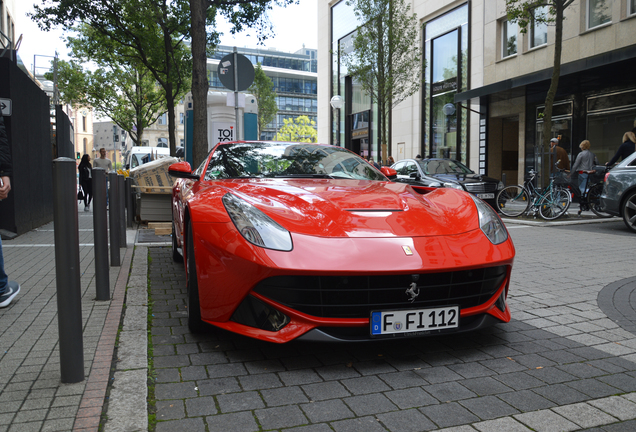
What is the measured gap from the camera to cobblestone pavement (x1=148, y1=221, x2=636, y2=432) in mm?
2322

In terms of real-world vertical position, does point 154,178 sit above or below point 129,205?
above

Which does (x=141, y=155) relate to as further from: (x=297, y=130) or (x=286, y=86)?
(x=286, y=86)

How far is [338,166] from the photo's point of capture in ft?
15.1

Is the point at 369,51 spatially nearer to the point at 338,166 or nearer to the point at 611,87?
the point at 611,87

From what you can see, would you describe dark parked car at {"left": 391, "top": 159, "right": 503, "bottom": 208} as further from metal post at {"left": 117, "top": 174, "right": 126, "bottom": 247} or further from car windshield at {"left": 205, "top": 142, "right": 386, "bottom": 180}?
car windshield at {"left": 205, "top": 142, "right": 386, "bottom": 180}

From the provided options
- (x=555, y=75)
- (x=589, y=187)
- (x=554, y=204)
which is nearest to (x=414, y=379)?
(x=554, y=204)

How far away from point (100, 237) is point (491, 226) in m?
2.99

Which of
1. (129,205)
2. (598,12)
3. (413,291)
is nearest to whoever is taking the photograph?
(413,291)

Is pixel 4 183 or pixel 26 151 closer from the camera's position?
pixel 4 183

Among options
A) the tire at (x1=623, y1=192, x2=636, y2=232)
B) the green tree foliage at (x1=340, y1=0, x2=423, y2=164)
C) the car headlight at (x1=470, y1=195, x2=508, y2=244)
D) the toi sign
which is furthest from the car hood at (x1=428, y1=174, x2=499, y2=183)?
the car headlight at (x1=470, y1=195, x2=508, y2=244)

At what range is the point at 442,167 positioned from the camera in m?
13.8

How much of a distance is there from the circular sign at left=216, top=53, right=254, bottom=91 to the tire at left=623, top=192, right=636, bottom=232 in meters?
6.38

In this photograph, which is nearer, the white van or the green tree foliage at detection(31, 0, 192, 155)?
the green tree foliage at detection(31, 0, 192, 155)

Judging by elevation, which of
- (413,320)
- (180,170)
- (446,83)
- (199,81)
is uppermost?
(446,83)
